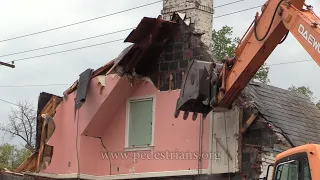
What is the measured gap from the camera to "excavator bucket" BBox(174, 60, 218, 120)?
12.8 m

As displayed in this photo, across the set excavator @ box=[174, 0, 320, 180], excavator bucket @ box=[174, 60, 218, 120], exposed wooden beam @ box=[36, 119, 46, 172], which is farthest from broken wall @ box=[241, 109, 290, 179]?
exposed wooden beam @ box=[36, 119, 46, 172]

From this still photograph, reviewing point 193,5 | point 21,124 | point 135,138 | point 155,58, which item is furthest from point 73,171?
point 21,124

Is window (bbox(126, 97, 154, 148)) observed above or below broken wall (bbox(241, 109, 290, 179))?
above

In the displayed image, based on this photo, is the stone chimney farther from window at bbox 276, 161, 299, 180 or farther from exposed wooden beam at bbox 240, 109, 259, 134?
window at bbox 276, 161, 299, 180

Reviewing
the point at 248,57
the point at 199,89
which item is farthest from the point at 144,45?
the point at 248,57

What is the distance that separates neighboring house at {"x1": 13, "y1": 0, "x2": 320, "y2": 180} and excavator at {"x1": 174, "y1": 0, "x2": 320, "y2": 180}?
31.7 inches

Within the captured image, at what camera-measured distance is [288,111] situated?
14836 mm

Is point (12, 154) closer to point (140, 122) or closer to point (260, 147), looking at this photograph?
point (140, 122)

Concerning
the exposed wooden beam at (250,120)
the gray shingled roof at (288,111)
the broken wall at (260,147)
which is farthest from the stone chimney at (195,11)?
the broken wall at (260,147)

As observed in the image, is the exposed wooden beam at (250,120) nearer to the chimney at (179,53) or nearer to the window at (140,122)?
the chimney at (179,53)

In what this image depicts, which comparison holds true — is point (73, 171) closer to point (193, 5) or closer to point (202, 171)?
point (202, 171)

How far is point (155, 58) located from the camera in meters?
15.8

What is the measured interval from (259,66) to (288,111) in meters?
3.31

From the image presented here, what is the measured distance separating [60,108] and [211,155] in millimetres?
5479
